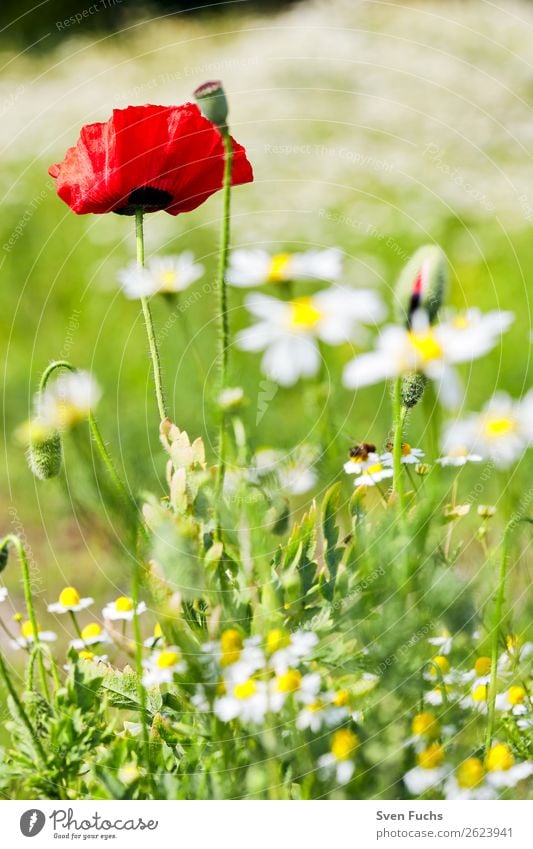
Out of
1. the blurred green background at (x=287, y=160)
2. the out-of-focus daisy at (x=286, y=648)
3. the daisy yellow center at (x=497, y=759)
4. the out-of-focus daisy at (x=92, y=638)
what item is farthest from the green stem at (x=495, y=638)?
the blurred green background at (x=287, y=160)

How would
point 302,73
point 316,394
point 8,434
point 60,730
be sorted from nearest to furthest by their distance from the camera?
point 60,730
point 316,394
point 8,434
point 302,73

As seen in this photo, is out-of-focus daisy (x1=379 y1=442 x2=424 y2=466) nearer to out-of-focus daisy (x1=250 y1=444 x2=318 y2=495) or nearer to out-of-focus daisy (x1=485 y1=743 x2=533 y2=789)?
out-of-focus daisy (x1=250 y1=444 x2=318 y2=495)

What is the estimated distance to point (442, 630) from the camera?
2.09ft

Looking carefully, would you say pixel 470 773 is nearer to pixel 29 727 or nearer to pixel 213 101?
pixel 29 727

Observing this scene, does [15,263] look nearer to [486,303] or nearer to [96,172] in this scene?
[486,303]

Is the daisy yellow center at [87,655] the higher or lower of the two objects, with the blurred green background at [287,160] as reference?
lower

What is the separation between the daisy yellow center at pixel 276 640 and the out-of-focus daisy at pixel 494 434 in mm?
171

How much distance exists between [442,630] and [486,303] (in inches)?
→ 28.1

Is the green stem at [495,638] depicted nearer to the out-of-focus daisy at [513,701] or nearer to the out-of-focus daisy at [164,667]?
the out-of-focus daisy at [513,701]

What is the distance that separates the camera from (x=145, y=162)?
0.60m

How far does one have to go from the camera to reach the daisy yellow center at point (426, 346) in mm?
582

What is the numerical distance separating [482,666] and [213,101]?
375mm

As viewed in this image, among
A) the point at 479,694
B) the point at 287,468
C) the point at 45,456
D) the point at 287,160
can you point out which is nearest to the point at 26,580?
the point at 45,456
